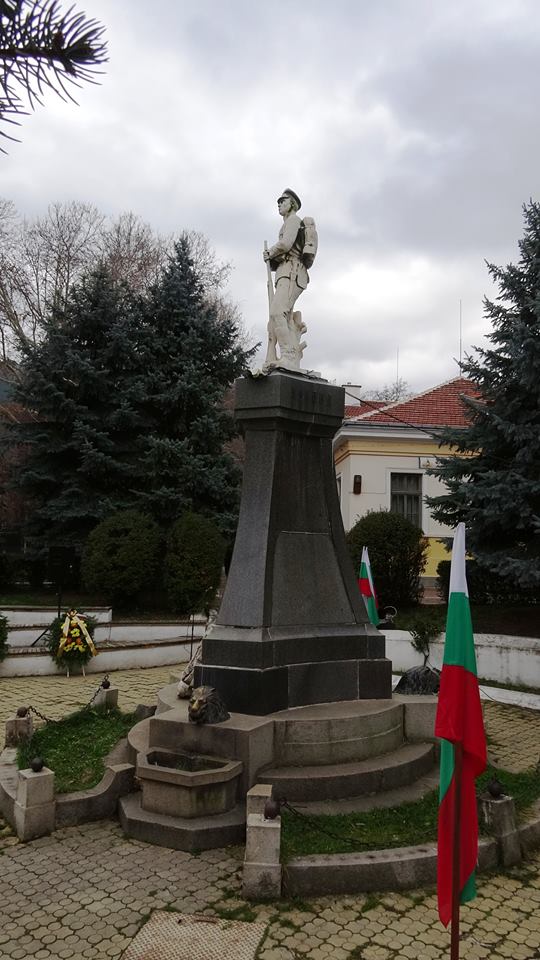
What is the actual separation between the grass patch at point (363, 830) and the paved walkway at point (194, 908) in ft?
1.14

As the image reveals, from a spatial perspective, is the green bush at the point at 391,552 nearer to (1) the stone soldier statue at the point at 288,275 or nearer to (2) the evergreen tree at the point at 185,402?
(2) the evergreen tree at the point at 185,402

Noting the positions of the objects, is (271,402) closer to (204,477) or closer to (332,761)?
(332,761)

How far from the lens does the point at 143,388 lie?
19.0 m

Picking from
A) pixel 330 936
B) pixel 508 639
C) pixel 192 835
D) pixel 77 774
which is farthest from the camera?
pixel 508 639

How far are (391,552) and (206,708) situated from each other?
9588mm

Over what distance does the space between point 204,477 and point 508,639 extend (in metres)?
9.08

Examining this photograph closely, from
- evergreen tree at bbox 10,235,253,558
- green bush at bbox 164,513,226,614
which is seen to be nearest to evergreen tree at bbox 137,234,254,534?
evergreen tree at bbox 10,235,253,558

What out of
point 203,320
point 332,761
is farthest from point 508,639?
point 203,320

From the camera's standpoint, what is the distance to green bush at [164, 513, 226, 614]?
16.8 m

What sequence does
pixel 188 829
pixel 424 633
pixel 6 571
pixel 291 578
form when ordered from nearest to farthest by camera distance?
pixel 188 829
pixel 291 578
pixel 424 633
pixel 6 571

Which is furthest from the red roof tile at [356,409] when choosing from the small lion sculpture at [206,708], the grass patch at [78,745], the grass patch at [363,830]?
the grass patch at [363,830]

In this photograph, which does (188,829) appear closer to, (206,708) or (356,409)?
(206,708)

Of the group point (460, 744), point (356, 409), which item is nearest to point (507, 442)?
point (460, 744)

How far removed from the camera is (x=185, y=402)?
19.5 meters
